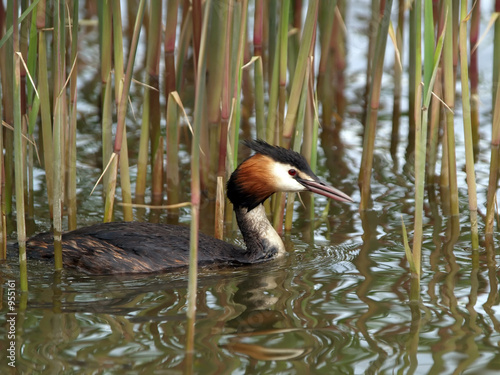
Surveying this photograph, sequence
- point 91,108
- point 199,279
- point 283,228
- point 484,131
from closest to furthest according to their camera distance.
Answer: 1. point 199,279
2. point 283,228
3. point 484,131
4. point 91,108

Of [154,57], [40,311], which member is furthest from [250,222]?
[40,311]

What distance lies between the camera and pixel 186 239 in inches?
203

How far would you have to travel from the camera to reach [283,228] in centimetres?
585

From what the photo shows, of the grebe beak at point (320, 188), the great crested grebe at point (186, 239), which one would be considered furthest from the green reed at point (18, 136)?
the grebe beak at point (320, 188)

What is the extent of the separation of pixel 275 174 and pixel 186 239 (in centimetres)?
73

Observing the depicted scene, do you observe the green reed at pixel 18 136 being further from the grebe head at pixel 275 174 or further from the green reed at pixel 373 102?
the green reed at pixel 373 102

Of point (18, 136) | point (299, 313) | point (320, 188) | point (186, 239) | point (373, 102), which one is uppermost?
point (373, 102)

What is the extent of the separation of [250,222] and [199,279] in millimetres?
697

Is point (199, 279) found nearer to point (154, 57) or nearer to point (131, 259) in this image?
point (131, 259)

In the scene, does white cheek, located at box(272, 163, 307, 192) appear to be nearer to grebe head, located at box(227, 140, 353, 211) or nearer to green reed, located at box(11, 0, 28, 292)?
grebe head, located at box(227, 140, 353, 211)

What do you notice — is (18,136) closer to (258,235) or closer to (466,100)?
(258,235)

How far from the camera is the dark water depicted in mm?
3555

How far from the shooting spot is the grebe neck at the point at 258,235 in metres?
5.27

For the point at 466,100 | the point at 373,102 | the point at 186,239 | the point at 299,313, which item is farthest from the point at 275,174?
the point at 466,100
